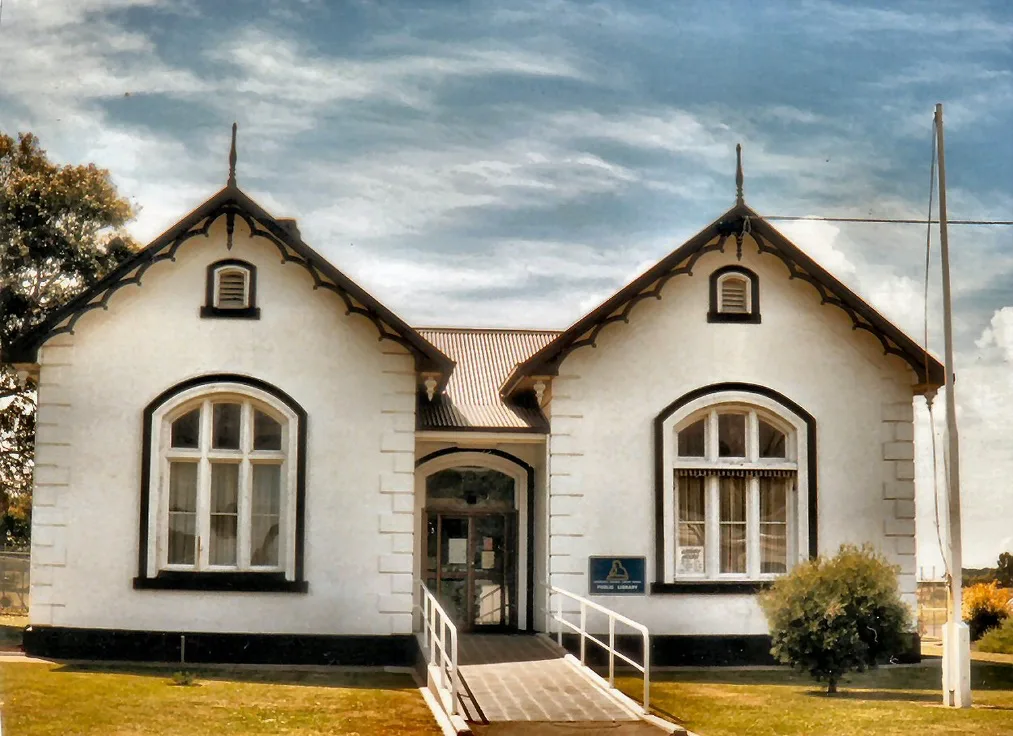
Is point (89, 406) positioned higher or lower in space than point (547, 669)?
higher

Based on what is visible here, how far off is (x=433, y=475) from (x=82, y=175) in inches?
276

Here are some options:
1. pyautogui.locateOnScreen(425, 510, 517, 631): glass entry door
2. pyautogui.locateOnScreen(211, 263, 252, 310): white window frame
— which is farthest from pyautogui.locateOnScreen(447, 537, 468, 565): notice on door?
pyautogui.locateOnScreen(211, 263, 252, 310): white window frame

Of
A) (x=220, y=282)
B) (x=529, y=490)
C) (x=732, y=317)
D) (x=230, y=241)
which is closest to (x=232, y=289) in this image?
(x=220, y=282)

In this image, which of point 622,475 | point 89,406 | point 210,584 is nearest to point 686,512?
point 622,475

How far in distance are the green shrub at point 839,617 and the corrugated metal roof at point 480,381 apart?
4.34 m

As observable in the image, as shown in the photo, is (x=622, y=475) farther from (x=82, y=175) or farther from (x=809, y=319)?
(x=82, y=175)

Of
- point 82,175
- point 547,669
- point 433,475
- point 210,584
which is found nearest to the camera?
point 82,175

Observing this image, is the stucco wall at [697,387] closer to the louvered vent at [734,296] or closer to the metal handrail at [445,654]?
the louvered vent at [734,296]

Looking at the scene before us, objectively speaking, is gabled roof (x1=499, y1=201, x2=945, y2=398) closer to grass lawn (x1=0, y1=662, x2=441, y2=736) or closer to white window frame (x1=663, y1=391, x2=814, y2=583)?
white window frame (x1=663, y1=391, x2=814, y2=583)

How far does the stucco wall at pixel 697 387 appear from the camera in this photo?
16219mm

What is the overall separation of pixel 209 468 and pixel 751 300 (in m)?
6.83

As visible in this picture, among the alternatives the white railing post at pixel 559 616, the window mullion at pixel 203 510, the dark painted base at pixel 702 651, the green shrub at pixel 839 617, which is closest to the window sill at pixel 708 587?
the dark painted base at pixel 702 651

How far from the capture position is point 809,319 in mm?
16203

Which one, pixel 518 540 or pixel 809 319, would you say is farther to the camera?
pixel 518 540
